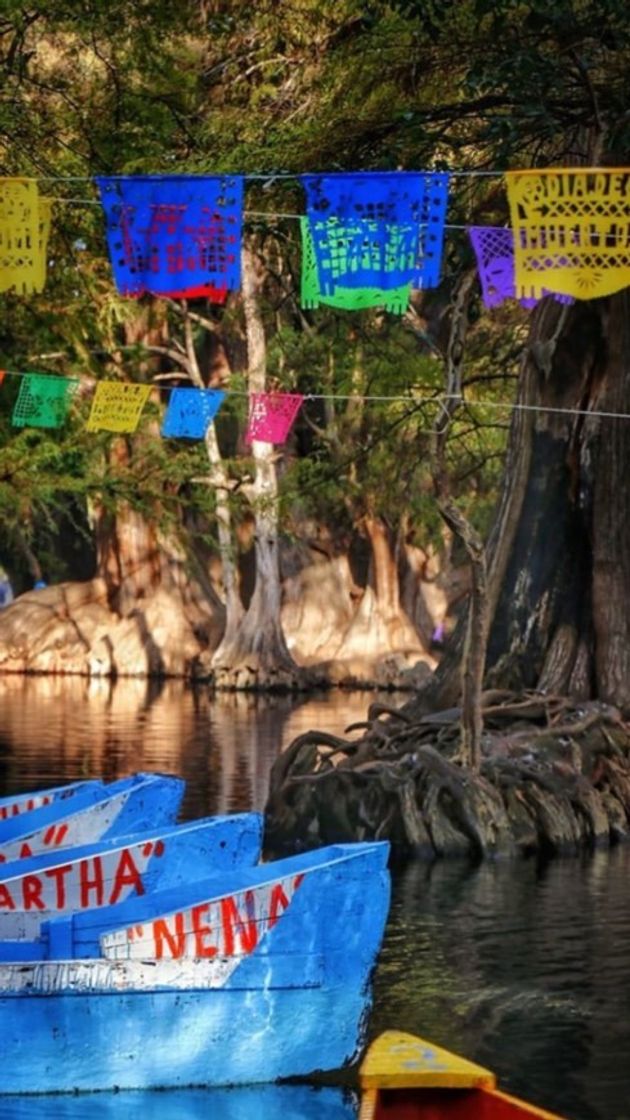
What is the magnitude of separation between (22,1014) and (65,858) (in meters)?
2.00

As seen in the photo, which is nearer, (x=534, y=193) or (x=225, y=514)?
(x=534, y=193)

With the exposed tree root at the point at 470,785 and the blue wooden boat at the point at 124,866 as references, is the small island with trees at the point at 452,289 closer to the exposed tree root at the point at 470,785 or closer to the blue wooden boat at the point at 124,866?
the exposed tree root at the point at 470,785

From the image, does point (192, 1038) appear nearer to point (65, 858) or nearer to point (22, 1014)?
point (22, 1014)

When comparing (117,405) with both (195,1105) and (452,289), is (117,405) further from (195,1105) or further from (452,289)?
(195,1105)

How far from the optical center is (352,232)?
53.4ft

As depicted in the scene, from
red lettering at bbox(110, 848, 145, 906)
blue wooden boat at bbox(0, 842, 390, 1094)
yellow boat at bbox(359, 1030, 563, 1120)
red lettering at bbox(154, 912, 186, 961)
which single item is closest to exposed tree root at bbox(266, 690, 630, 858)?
red lettering at bbox(110, 848, 145, 906)

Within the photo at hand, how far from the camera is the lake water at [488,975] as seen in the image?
11.6 meters

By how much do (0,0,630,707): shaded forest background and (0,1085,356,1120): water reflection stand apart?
24.1 feet

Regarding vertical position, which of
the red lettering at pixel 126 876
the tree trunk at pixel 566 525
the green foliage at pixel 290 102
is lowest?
the red lettering at pixel 126 876

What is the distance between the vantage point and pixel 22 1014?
37.3 ft

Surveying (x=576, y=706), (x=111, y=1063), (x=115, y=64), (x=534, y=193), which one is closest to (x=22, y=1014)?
(x=111, y=1063)

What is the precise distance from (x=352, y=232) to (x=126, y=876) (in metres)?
5.22

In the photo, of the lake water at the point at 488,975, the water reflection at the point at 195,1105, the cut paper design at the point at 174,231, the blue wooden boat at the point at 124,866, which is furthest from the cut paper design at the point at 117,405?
the water reflection at the point at 195,1105

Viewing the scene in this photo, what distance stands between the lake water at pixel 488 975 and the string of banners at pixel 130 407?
473cm
